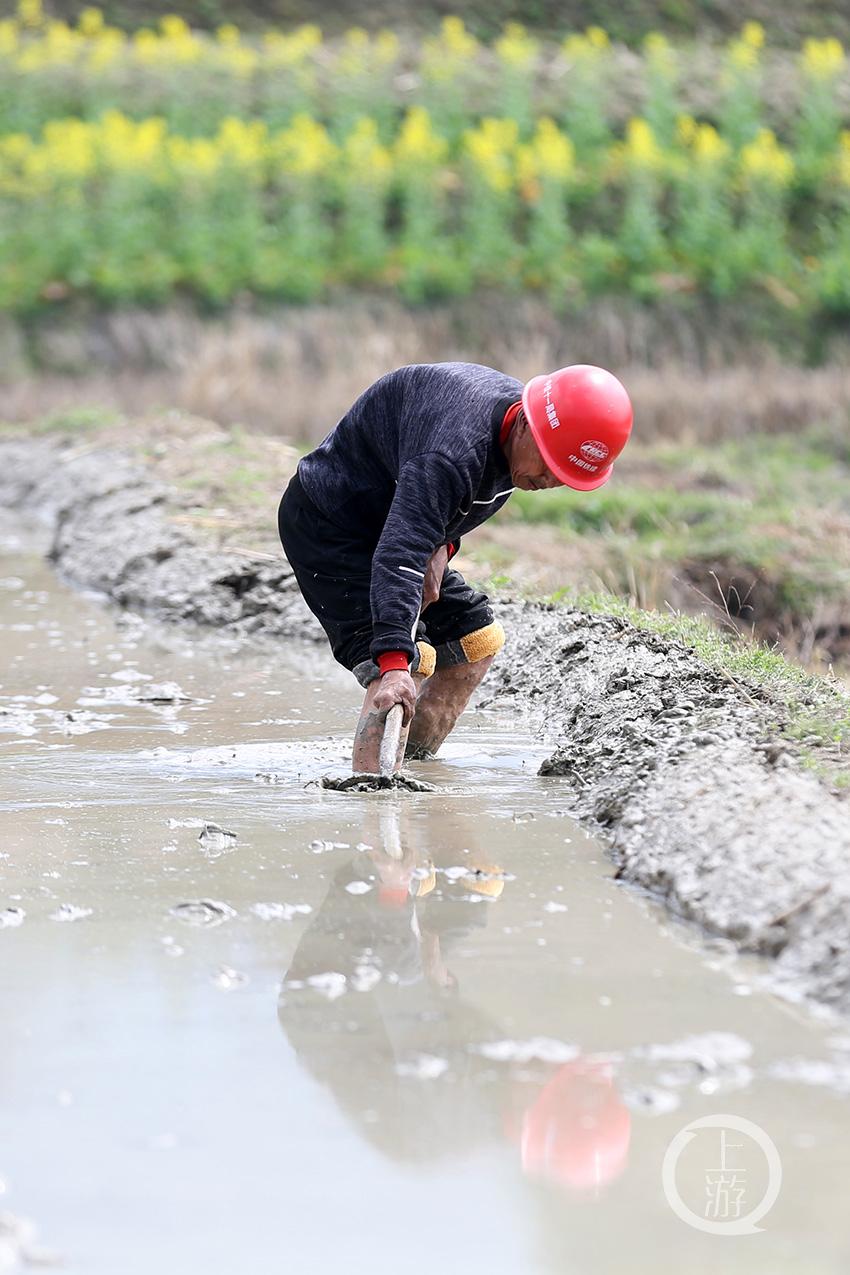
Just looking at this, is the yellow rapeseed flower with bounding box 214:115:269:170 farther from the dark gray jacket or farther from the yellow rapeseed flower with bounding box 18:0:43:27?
the dark gray jacket

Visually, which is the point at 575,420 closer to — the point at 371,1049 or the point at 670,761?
the point at 670,761

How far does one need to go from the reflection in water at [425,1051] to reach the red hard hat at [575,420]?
1.20 metres

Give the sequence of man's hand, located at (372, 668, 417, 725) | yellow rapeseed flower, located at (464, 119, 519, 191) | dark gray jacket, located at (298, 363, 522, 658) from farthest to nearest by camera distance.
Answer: yellow rapeseed flower, located at (464, 119, 519, 191) < man's hand, located at (372, 668, 417, 725) < dark gray jacket, located at (298, 363, 522, 658)

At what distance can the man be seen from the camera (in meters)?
4.21

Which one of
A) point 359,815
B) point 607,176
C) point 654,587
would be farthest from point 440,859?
point 607,176

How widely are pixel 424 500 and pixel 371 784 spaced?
909 millimetres

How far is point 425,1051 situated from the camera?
9.25 ft

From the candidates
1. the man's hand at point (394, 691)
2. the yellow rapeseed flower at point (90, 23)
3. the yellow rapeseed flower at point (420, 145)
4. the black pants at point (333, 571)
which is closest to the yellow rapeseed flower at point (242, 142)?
the yellow rapeseed flower at point (420, 145)

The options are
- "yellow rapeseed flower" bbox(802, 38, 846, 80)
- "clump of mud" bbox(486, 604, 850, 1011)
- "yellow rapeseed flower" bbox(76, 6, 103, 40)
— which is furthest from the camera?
"yellow rapeseed flower" bbox(76, 6, 103, 40)

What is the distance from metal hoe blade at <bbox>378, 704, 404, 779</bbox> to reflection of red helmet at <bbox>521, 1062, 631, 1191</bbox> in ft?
5.77

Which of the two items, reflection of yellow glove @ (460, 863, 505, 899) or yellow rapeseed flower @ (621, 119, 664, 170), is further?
yellow rapeseed flower @ (621, 119, 664, 170)

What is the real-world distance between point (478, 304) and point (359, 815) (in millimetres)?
13545
